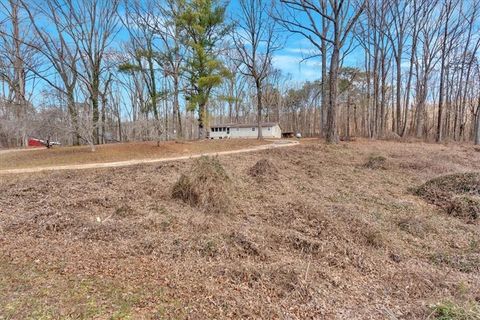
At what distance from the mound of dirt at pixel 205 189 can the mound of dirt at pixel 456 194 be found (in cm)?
451

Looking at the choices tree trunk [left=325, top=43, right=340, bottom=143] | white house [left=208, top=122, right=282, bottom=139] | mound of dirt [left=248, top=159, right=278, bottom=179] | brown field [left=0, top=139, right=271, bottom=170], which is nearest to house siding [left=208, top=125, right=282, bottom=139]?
white house [left=208, top=122, right=282, bottom=139]

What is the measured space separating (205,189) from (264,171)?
2.71 meters

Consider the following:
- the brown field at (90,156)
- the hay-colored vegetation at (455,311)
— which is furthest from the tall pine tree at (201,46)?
the hay-colored vegetation at (455,311)

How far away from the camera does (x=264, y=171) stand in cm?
773

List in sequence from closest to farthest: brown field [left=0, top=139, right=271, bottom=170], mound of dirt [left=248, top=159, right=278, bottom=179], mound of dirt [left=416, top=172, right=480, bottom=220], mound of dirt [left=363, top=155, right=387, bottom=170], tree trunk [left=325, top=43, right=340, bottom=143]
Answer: mound of dirt [left=416, top=172, right=480, bottom=220]
mound of dirt [left=248, top=159, right=278, bottom=179]
mound of dirt [left=363, top=155, right=387, bottom=170]
brown field [left=0, top=139, right=271, bottom=170]
tree trunk [left=325, top=43, right=340, bottom=143]

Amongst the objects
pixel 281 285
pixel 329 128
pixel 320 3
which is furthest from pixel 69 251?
pixel 320 3

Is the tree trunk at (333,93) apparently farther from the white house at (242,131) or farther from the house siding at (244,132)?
the house siding at (244,132)

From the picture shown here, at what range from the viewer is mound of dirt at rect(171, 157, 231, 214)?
5.19 m

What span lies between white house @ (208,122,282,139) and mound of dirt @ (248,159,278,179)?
26.2 m

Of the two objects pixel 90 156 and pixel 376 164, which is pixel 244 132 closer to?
pixel 90 156

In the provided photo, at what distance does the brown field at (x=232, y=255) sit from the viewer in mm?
2500

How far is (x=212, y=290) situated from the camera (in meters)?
2.72

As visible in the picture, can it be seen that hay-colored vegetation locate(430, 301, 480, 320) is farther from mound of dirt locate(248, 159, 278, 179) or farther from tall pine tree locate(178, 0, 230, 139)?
tall pine tree locate(178, 0, 230, 139)

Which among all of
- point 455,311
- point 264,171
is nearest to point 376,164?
point 264,171
